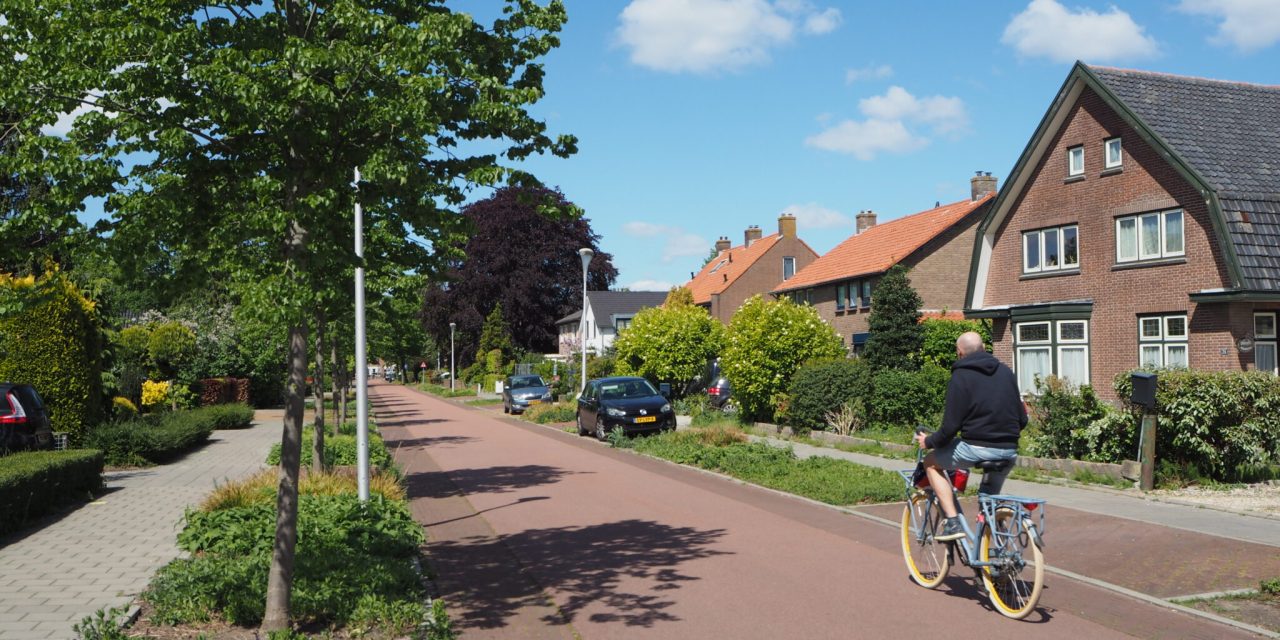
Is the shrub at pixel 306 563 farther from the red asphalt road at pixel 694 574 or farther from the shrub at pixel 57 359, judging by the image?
the shrub at pixel 57 359

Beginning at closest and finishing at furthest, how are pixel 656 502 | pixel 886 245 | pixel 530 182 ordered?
pixel 530 182 < pixel 656 502 < pixel 886 245

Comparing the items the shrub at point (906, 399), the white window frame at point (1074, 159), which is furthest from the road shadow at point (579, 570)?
the white window frame at point (1074, 159)

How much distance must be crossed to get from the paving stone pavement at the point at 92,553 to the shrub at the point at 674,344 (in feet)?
68.2

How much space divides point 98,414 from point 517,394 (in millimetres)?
22737

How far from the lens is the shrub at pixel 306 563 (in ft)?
21.3

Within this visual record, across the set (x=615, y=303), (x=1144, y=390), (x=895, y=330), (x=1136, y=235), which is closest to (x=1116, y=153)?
(x=1136, y=235)

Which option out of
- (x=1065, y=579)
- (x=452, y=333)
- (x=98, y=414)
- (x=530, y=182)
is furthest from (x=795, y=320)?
(x=452, y=333)

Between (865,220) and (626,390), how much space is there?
29028 mm

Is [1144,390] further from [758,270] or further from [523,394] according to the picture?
[758,270]

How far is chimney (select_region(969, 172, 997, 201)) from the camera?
43.4 metres

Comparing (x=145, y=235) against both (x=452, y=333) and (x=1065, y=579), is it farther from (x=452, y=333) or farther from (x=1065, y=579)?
(x=452, y=333)

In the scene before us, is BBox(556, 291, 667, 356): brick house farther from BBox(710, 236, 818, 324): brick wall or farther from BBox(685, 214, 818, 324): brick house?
BBox(710, 236, 818, 324): brick wall

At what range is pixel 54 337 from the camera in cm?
1667

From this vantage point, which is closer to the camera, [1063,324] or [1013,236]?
[1063,324]
